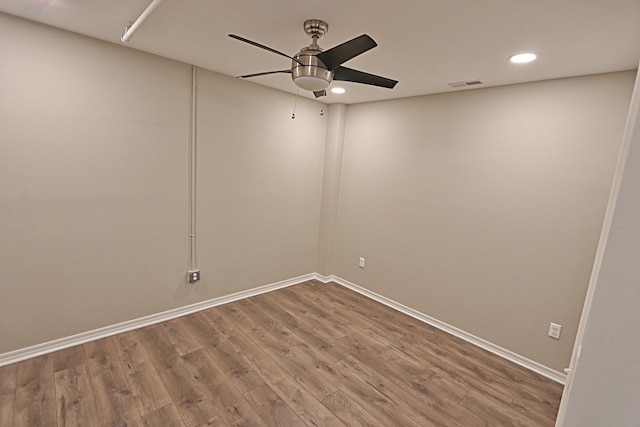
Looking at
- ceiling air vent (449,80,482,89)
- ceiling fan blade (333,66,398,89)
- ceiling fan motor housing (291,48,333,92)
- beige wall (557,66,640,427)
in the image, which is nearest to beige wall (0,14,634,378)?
ceiling air vent (449,80,482,89)

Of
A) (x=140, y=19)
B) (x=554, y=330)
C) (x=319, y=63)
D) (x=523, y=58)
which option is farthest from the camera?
(x=554, y=330)

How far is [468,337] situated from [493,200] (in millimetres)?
1348

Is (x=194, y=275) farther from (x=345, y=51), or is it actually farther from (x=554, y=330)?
(x=554, y=330)

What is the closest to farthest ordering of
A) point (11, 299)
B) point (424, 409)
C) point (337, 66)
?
1. point (337, 66)
2. point (424, 409)
3. point (11, 299)

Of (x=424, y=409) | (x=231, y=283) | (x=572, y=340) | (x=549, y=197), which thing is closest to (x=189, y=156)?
(x=231, y=283)

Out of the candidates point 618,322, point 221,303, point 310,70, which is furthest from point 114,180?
point 618,322

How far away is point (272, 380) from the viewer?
89.3 inches

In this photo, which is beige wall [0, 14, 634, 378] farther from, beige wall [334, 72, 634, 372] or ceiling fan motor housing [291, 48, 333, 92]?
ceiling fan motor housing [291, 48, 333, 92]

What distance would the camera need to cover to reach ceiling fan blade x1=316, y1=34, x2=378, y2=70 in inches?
55.1

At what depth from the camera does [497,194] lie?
2738 millimetres

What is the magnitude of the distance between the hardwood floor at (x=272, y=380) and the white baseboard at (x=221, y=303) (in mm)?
68

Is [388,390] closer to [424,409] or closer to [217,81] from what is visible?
[424,409]

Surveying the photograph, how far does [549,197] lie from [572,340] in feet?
3.71

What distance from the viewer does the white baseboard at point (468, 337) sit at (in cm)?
253
